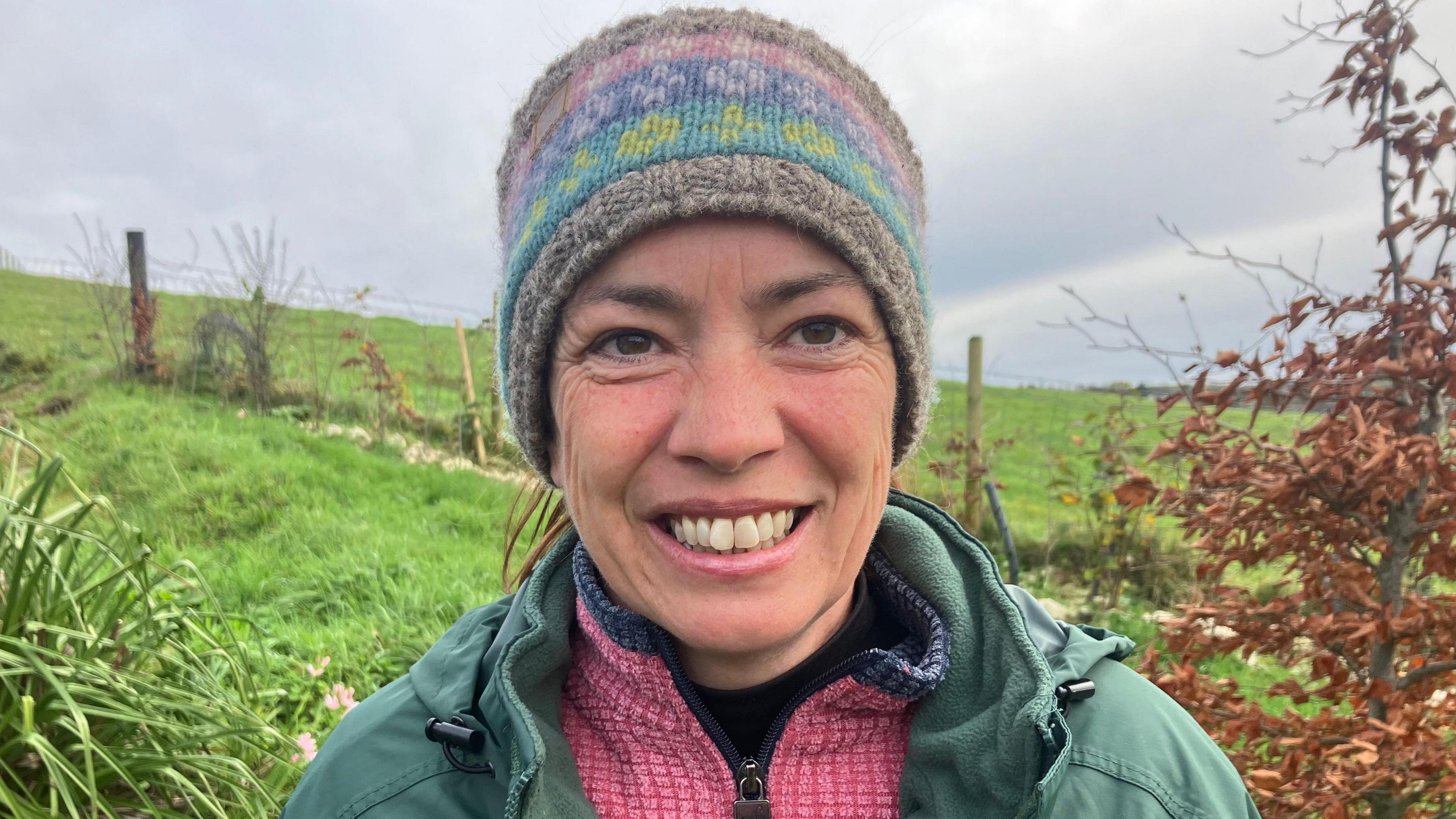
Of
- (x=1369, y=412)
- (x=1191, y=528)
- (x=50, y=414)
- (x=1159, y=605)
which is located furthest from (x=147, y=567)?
(x=50, y=414)

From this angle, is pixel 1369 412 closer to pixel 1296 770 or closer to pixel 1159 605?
pixel 1296 770

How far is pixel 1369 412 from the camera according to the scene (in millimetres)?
2230

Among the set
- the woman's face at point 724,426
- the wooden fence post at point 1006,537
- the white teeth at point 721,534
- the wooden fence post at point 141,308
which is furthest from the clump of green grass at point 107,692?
the wooden fence post at point 141,308

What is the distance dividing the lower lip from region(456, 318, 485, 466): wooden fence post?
800cm

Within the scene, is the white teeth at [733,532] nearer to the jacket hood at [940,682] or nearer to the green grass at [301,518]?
the jacket hood at [940,682]

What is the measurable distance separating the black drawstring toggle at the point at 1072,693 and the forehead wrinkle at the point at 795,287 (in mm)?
806

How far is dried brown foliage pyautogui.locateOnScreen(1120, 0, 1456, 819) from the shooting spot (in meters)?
2.10

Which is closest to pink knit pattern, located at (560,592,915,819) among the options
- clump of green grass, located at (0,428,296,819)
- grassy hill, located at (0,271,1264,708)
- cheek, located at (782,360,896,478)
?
cheek, located at (782,360,896,478)

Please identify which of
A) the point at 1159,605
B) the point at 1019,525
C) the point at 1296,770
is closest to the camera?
the point at 1296,770

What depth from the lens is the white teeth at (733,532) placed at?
133 centimetres

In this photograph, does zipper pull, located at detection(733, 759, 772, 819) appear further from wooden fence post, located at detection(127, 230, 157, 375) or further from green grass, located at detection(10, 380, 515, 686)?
wooden fence post, located at detection(127, 230, 157, 375)

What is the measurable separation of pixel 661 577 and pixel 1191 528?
189 cm

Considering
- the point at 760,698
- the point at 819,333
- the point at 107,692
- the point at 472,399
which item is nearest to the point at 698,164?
the point at 819,333

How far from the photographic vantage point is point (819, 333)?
1399mm
